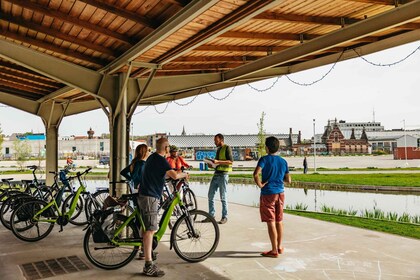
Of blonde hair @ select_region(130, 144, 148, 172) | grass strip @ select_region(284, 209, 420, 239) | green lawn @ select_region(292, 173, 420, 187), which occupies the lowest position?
green lawn @ select_region(292, 173, 420, 187)

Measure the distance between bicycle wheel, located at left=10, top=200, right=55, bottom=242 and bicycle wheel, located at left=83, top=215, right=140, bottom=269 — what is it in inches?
80.6

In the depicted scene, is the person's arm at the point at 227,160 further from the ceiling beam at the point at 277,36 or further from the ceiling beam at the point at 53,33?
the ceiling beam at the point at 53,33

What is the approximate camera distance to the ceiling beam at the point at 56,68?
5594mm

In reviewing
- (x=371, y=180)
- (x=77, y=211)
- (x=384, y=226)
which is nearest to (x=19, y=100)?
(x=77, y=211)

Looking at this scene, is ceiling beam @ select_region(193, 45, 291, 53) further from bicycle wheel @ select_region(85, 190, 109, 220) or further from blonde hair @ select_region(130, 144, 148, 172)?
bicycle wheel @ select_region(85, 190, 109, 220)

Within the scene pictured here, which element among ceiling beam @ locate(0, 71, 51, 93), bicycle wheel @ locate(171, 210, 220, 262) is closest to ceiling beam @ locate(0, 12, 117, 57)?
bicycle wheel @ locate(171, 210, 220, 262)

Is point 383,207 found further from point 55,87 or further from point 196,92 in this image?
point 55,87

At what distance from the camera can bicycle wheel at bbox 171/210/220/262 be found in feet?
15.7

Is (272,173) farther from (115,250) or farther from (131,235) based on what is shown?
(115,250)

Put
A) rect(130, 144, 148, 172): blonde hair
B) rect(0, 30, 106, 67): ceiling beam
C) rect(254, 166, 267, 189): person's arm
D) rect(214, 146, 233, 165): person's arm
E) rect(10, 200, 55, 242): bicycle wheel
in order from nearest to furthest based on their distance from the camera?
rect(254, 166, 267, 189): person's arm, rect(130, 144, 148, 172): blonde hair, rect(0, 30, 106, 67): ceiling beam, rect(10, 200, 55, 242): bicycle wheel, rect(214, 146, 233, 165): person's arm

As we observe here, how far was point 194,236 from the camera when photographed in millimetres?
4840

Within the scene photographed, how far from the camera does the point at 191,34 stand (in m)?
5.06

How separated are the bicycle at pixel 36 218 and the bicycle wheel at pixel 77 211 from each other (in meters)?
0.17

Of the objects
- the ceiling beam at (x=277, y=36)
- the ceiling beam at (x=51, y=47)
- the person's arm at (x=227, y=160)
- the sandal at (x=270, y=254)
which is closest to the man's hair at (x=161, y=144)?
the sandal at (x=270, y=254)
